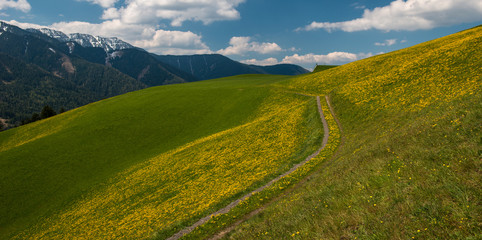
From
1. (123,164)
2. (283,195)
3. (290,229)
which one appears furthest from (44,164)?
(290,229)

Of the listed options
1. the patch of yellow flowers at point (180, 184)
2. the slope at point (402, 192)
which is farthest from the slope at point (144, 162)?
the slope at point (402, 192)

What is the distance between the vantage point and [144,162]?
153 feet

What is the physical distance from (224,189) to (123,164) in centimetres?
3282

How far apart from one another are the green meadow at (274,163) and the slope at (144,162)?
10.3 inches

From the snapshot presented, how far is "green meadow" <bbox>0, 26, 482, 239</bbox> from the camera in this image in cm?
1042

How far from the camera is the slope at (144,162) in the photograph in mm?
27000

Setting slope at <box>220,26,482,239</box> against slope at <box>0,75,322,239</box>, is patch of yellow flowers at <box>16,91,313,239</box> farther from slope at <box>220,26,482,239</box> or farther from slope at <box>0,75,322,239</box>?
slope at <box>220,26,482,239</box>

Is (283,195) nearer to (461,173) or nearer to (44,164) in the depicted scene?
(461,173)

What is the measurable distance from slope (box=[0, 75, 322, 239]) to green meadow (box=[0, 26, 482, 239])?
0.86 feet

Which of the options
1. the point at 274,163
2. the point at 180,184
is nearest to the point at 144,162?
the point at 180,184

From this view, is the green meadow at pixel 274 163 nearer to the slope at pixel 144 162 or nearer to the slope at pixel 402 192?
Answer: the slope at pixel 402 192

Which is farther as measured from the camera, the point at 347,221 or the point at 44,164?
the point at 44,164

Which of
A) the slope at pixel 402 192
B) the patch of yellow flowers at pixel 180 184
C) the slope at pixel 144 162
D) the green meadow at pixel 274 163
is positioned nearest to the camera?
the slope at pixel 402 192

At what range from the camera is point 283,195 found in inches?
803
